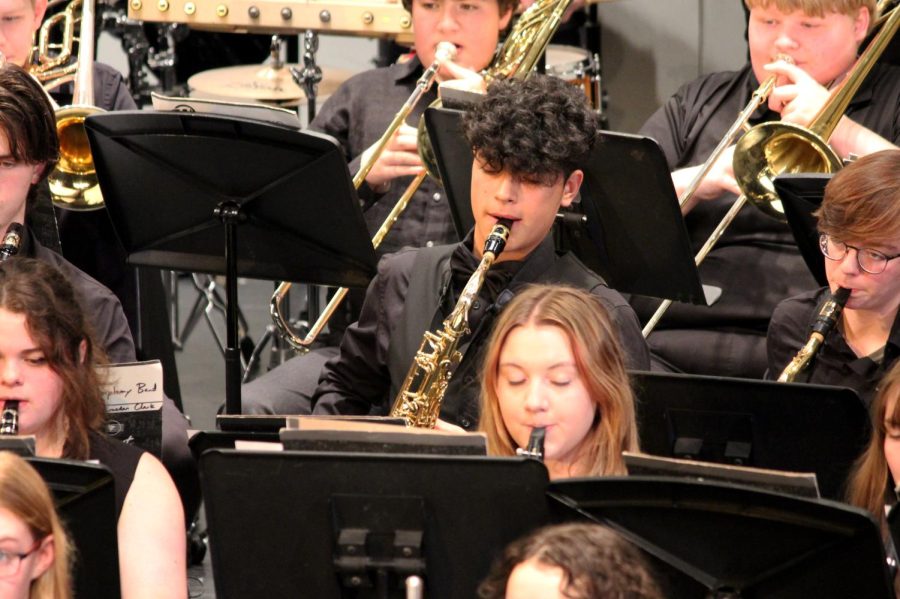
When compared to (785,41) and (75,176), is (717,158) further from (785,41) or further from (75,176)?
(75,176)

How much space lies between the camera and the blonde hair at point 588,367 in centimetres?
254

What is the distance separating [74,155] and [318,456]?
5.68 feet

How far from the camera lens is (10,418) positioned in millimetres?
2447

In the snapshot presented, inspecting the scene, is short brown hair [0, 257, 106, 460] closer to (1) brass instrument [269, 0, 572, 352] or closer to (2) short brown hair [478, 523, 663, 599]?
(2) short brown hair [478, 523, 663, 599]

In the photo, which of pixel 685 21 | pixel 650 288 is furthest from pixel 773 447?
pixel 685 21

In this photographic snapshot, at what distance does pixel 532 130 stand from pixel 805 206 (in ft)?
1.93

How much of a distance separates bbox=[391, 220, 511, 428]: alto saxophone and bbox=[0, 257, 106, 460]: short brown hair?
24.8 inches

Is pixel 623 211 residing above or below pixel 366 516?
above

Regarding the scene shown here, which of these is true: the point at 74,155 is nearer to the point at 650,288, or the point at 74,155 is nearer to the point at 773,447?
the point at 650,288

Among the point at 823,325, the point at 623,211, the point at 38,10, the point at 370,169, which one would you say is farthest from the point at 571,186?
the point at 38,10

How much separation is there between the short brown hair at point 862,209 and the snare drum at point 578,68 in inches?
85.2

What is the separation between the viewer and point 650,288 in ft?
10.3

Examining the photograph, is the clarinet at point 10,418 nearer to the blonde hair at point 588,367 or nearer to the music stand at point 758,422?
the blonde hair at point 588,367

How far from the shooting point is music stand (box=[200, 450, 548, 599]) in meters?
2.10
